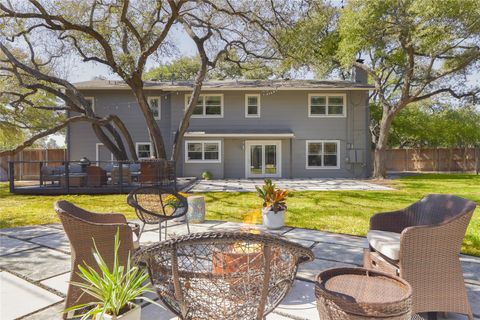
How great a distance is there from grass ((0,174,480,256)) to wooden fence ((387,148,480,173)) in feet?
42.4

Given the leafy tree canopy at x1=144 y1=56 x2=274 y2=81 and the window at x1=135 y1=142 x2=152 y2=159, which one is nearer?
the window at x1=135 y1=142 x2=152 y2=159

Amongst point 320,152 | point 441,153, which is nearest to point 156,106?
point 320,152

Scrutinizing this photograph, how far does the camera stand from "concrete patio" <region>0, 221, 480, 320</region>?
2506mm

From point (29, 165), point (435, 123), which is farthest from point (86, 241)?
point (435, 123)

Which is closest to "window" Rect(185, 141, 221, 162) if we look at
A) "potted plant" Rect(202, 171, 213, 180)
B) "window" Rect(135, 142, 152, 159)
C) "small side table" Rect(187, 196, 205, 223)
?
"potted plant" Rect(202, 171, 213, 180)

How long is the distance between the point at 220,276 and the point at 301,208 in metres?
5.94

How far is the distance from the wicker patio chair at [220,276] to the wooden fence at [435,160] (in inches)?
915

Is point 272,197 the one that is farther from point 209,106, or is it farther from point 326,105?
point 326,105

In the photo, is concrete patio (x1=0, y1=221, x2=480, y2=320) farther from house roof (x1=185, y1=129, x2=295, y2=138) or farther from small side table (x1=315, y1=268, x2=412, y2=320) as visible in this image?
house roof (x1=185, y1=129, x2=295, y2=138)

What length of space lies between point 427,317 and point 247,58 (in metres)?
13.1

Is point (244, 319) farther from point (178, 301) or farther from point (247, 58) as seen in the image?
point (247, 58)

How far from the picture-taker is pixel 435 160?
2198 cm

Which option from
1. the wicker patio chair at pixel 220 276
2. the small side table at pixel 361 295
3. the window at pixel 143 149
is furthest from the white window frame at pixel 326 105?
the wicker patio chair at pixel 220 276

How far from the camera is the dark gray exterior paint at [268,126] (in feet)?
53.1
